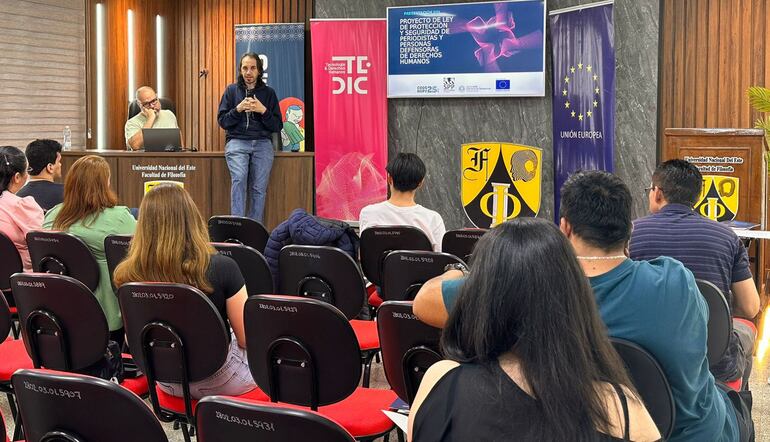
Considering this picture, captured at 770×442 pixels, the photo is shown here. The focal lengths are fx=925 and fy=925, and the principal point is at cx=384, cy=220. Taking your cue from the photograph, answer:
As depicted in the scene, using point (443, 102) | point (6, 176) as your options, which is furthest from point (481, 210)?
point (6, 176)

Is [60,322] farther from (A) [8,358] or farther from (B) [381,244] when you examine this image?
(B) [381,244]

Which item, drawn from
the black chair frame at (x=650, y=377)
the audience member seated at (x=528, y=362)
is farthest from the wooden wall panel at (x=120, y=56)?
the audience member seated at (x=528, y=362)

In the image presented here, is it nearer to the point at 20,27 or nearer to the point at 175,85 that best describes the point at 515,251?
the point at 20,27

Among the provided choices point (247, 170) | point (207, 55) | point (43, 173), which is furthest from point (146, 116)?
point (43, 173)

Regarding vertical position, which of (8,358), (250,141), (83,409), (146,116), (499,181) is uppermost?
(146,116)

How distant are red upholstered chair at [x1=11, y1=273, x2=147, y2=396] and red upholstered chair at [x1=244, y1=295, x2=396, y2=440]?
2.15ft

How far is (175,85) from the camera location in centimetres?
1220

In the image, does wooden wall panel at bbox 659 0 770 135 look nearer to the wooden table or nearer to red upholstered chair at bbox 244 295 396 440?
the wooden table

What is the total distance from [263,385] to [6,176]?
117 inches

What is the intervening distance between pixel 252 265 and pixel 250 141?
4.15 m

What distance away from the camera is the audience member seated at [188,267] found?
335 centimetres

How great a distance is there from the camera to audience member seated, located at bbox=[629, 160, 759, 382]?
3.62 metres

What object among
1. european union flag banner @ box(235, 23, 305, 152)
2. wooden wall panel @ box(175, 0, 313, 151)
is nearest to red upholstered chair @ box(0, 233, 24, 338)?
european union flag banner @ box(235, 23, 305, 152)

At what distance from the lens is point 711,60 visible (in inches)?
347
